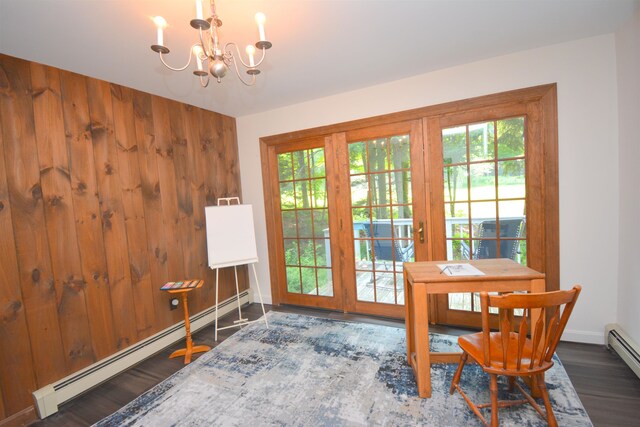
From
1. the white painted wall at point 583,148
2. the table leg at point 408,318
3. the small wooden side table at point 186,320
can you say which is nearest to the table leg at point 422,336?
the table leg at point 408,318

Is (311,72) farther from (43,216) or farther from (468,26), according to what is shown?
(43,216)

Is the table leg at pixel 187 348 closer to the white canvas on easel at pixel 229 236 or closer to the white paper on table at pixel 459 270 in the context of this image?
the white canvas on easel at pixel 229 236

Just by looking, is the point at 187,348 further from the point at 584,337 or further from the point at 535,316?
the point at 584,337

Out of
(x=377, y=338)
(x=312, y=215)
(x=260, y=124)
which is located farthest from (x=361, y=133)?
(x=377, y=338)

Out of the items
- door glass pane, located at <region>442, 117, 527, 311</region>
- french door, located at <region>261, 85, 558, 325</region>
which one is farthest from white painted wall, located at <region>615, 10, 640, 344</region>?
door glass pane, located at <region>442, 117, 527, 311</region>

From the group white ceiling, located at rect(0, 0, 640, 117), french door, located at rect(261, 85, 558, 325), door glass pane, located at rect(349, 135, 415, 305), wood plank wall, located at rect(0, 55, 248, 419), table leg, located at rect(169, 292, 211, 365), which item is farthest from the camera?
door glass pane, located at rect(349, 135, 415, 305)

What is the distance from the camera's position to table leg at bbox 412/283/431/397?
1.87 m

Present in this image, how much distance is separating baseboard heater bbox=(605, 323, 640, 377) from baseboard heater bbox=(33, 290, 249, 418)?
3.82 metres

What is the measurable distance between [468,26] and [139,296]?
142 inches

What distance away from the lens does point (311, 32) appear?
1998 mm

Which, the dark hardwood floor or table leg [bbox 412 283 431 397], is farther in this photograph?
table leg [bbox 412 283 431 397]

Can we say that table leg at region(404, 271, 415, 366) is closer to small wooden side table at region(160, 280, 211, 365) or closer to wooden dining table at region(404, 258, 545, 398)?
wooden dining table at region(404, 258, 545, 398)

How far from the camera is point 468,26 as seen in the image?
2.04m

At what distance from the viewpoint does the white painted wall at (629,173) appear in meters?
2.03
